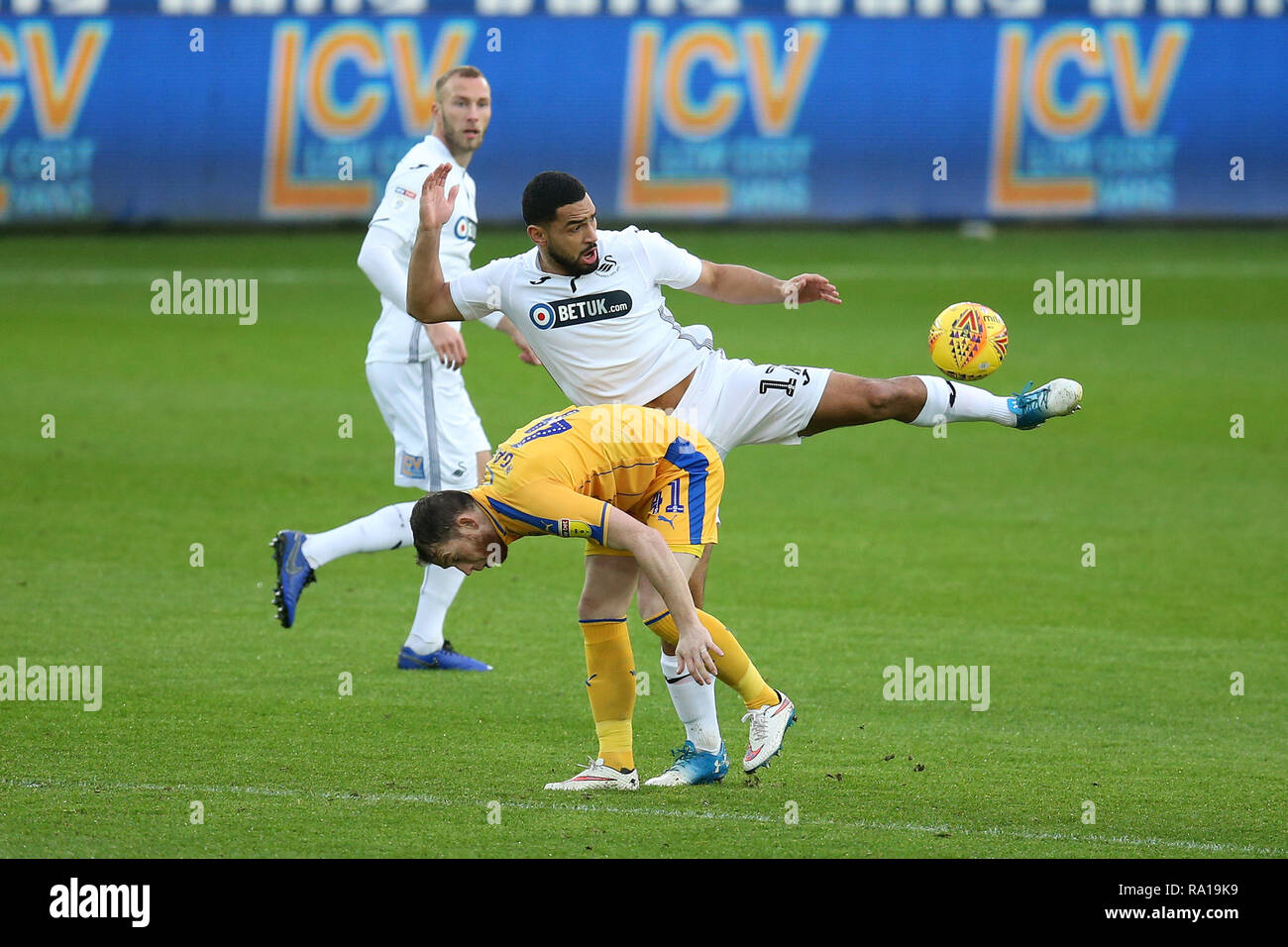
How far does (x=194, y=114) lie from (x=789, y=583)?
1928 centimetres

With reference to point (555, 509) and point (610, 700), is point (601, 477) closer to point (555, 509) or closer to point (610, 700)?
point (555, 509)

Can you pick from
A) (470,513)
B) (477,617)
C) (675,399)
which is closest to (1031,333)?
(477,617)

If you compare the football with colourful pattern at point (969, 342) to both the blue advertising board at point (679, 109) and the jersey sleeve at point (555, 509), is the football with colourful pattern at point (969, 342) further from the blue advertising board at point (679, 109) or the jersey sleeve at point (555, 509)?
the blue advertising board at point (679, 109)

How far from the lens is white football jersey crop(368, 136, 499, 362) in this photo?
880cm

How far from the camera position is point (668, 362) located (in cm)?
701

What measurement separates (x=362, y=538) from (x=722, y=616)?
8.18ft

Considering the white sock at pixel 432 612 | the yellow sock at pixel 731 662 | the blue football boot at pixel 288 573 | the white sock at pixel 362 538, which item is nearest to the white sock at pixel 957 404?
the yellow sock at pixel 731 662

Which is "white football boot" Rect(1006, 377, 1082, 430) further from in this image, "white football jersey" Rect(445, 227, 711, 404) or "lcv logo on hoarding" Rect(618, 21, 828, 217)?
"lcv logo on hoarding" Rect(618, 21, 828, 217)

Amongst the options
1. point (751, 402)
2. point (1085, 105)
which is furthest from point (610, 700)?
point (1085, 105)

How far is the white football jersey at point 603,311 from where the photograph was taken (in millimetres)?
6863

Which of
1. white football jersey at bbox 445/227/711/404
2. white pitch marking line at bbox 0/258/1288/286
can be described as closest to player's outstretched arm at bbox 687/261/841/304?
white football jersey at bbox 445/227/711/404

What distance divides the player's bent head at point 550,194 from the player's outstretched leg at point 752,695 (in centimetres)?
166

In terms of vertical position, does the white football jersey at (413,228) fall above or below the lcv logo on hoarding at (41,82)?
below

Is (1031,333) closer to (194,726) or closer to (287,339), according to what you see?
(287,339)
